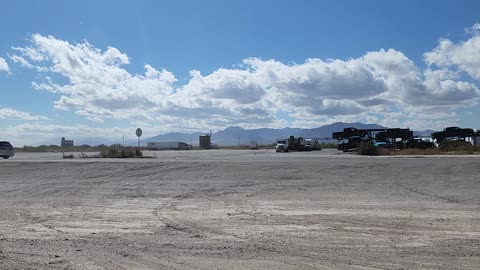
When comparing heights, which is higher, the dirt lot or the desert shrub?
the desert shrub

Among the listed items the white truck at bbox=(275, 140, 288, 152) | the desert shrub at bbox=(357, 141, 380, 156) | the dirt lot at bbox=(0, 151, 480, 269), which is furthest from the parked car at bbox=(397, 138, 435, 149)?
the dirt lot at bbox=(0, 151, 480, 269)

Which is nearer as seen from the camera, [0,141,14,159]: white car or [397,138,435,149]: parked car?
[0,141,14,159]: white car

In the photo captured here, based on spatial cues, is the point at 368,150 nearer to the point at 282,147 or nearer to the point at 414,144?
the point at 414,144

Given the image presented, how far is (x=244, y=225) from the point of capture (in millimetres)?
11211

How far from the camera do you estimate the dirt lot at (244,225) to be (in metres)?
8.00

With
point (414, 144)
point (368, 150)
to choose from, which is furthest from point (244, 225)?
point (414, 144)

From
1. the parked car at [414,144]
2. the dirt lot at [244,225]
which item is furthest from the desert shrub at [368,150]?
the dirt lot at [244,225]

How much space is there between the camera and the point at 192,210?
13.8m

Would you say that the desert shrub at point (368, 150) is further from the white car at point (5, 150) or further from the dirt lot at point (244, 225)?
the white car at point (5, 150)

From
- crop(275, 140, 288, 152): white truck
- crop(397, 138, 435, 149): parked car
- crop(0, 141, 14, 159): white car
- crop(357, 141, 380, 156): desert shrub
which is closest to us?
crop(357, 141, 380, 156): desert shrub

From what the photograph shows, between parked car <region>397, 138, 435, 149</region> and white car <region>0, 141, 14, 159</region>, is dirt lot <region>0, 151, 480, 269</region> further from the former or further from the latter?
parked car <region>397, 138, 435, 149</region>

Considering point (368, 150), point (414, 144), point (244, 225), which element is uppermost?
point (414, 144)

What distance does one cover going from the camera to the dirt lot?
7996 mm

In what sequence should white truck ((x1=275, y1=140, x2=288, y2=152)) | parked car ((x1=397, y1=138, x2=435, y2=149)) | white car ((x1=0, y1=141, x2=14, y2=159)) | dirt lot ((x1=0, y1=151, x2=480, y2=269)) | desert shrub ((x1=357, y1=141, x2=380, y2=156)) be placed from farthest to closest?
white truck ((x1=275, y1=140, x2=288, y2=152)), parked car ((x1=397, y1=138, x2=435, y2=149)), white car ((x1=0, y1=141, x2=14, y2=159)), desert shrub ((x1=357, y1=141, x2=380, y2=156)), dirt lot ((x1=0, y1=151, x2=480, y2=269))
